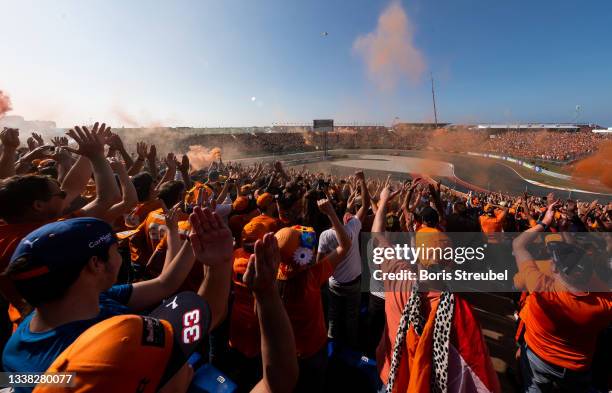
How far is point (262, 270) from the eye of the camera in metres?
1.26

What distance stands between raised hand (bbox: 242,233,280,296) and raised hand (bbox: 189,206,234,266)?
12.8 inches

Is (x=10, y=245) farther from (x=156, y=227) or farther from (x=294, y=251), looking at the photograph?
(x=294, y=251)

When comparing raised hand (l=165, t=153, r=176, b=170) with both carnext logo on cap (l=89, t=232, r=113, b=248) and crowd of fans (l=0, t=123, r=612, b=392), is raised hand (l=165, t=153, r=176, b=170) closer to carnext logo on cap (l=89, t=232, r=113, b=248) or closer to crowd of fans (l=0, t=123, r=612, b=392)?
crowd of fans (l=0, t=123, r=612, b=392)

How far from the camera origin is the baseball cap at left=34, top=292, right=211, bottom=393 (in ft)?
2.72

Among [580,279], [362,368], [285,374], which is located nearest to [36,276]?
[285,374]

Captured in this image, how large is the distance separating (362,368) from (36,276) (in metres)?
2.94

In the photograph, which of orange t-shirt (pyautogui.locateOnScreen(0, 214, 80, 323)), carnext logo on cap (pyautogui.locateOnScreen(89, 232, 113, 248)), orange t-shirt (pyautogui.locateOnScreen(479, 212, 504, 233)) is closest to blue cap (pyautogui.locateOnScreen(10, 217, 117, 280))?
carnext logo on cap (pyautogui.locateOnScreen(89, 232, 113, 248))

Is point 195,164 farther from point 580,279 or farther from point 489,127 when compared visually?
point 489,127

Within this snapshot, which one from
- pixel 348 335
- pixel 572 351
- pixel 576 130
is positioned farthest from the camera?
pixel 576 130

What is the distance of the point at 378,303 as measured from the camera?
12.7ft

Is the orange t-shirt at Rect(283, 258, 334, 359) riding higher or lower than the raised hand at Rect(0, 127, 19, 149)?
lower

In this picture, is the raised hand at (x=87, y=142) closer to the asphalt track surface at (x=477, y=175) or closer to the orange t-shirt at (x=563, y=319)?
the orange t-shirt at (x=563, y=319)

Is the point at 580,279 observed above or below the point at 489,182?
above

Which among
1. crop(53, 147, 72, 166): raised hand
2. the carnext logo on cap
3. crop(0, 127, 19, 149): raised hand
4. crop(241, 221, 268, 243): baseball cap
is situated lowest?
crop(241, 221, 268, 243): baseball cap
